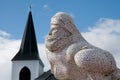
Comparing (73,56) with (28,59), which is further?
(28,59)

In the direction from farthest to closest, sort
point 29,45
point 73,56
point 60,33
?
1. point 29,45
2. point 60,33
3. point 73,56

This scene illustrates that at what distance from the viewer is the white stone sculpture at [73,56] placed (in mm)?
4406

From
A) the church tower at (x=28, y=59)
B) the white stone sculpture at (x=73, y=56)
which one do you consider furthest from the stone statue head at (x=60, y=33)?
the church tower at (x=28, y=59)

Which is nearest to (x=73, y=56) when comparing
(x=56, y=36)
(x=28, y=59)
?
(x=56, y=36)

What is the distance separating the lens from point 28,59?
50875 millimetres

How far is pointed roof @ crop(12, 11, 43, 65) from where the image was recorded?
49406 mm

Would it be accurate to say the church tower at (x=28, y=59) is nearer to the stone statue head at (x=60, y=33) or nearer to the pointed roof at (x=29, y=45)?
the pointed roof at (x=29, y=45)

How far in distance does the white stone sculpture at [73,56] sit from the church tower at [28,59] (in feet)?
146

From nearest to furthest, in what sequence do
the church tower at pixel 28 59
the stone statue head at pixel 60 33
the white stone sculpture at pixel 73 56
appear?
the white stone sculpture at pixel 73 56
the stone statue head at pixel 60 33
the church tower at pixel 28 59

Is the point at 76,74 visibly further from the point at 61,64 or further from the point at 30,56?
the point at 30,56

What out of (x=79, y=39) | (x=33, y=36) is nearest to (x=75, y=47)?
(x=79, y=39)

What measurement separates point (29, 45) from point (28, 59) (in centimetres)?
202

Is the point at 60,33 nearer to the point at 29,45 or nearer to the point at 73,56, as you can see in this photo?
the point at 73,56

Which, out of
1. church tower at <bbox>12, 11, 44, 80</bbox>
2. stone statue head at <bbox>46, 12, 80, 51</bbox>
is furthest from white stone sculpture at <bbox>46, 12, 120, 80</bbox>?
church tower at <bbox>12, 11, 44, 80</bbox>
